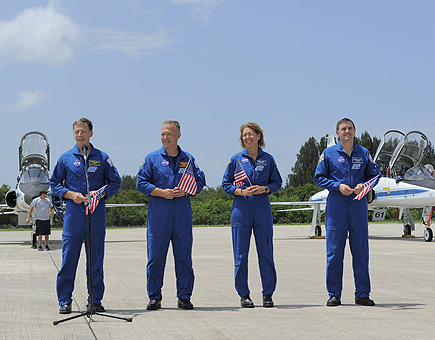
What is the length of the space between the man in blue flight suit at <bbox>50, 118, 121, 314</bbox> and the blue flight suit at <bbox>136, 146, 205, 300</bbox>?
457mm

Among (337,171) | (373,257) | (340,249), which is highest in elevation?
(337,171)

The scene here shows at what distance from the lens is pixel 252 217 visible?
6504mm

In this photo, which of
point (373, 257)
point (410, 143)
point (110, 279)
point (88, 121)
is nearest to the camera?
point (88, 121)

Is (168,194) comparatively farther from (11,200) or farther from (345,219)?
(11,200)

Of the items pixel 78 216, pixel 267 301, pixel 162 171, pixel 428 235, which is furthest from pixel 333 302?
pixel 428 235

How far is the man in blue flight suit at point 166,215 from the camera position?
6.21m

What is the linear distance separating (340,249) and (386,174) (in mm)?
17294

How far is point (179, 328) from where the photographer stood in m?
5.07

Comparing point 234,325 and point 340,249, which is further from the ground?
point 340,249

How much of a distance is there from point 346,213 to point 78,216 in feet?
10.4

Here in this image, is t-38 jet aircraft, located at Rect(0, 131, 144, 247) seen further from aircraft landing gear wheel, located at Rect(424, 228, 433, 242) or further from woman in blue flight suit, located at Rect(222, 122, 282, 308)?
aircraft landing gear wheel, located at Rect(424, 228, 433, 242)

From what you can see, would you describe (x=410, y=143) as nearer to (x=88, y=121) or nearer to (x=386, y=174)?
(x=386, y=174)

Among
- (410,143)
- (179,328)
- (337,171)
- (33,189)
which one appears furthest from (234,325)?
(410,143)

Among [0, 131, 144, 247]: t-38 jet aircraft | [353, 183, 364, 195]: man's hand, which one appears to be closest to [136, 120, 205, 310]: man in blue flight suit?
[353, 183, 364, 195]: man's hand
